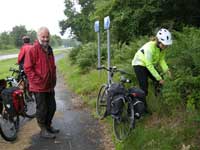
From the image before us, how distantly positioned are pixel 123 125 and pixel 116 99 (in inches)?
21.2

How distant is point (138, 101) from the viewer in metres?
6.70

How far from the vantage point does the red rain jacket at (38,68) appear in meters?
7.09

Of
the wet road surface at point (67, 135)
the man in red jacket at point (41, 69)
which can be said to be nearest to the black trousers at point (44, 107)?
the man in red jacket at point (41, 69)

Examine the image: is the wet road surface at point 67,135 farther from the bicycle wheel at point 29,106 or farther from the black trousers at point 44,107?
the black trousers at point 44,107

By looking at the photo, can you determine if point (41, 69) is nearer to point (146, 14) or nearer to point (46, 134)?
point (46, 134)

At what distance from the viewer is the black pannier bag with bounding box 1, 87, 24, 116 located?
23.4 ft

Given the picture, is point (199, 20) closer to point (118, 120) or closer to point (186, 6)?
point (186, 6)

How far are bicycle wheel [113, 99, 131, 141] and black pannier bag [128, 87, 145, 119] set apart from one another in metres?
0.17

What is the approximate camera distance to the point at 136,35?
45.9 feet

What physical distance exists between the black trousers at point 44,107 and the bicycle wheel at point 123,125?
4.78ft

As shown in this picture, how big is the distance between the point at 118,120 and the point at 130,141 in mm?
545

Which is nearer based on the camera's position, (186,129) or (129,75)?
(186,129)

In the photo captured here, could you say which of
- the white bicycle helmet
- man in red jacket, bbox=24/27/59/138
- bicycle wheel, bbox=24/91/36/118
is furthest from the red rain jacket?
the white bicycle helmet

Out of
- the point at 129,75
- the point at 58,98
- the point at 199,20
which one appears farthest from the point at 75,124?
the point at 199,20
